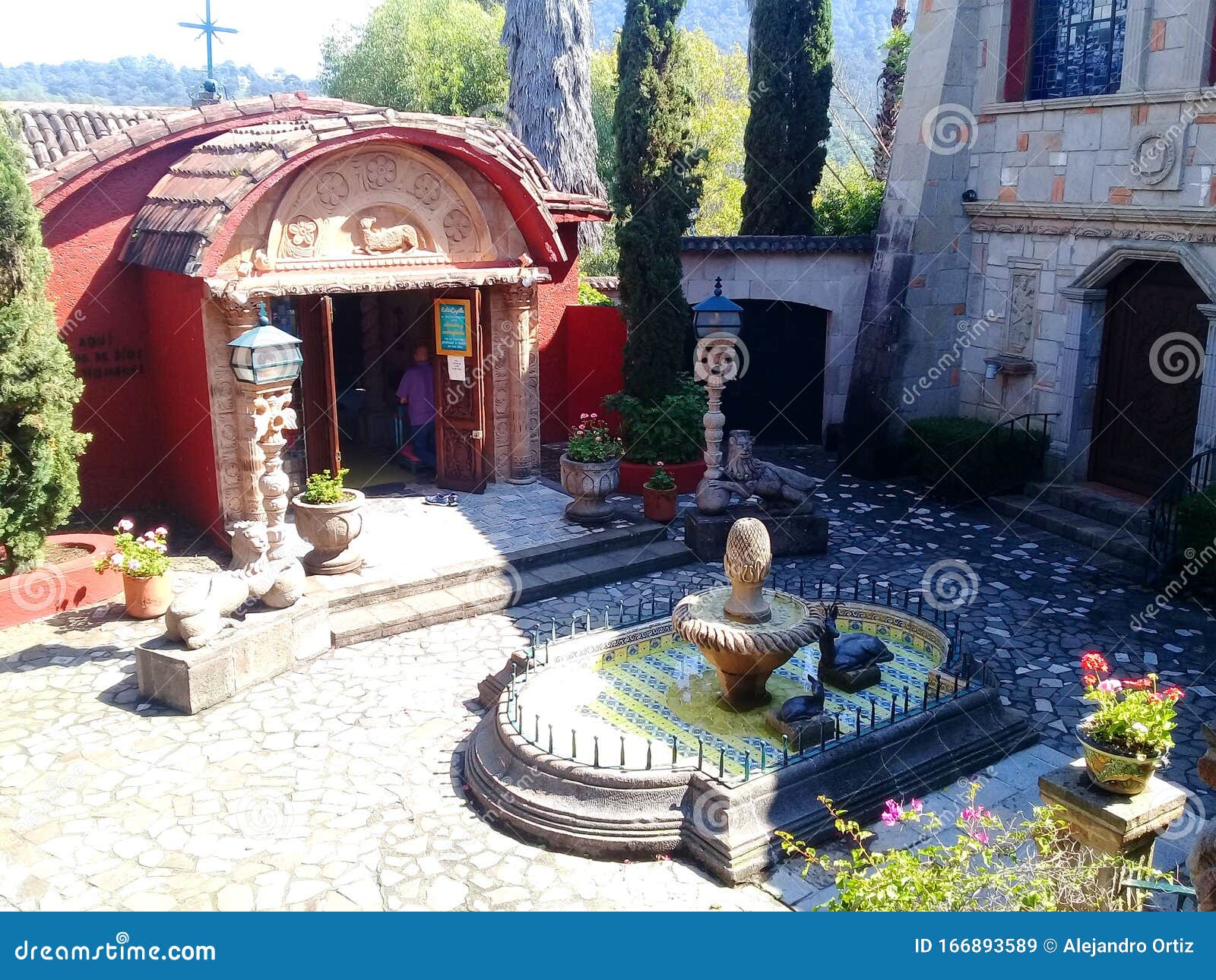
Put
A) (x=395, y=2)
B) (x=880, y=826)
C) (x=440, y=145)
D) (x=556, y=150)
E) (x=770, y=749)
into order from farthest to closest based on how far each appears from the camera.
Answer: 1. (x=395, y=2)
2. (x=556, y=150)
3. (x=440, y=145)
4. (x=770, y=749)
5. (x=880, y=826)

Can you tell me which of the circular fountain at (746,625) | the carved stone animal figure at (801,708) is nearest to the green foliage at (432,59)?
the circular fountain at (746,625)

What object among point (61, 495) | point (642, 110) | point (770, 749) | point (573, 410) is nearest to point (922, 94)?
point (642, 110)

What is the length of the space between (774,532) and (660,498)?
1.43 m

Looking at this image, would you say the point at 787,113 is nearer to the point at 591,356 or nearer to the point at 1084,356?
the point at 591,356

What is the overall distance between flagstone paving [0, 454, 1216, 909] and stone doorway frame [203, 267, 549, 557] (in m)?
1.77

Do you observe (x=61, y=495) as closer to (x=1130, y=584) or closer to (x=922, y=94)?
(x=1130, y=584)

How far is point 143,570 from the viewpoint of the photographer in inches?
420

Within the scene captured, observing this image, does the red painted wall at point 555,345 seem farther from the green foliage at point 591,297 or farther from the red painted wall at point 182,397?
the red painted wall at point 182,397

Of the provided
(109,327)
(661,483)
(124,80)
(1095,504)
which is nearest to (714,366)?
(661,483)

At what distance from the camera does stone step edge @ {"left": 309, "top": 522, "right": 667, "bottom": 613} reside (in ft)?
36.2

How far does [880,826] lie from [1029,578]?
5.57 meters

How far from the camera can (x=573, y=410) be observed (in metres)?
17.2

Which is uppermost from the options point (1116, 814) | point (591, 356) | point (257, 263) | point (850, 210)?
point (850, 210)

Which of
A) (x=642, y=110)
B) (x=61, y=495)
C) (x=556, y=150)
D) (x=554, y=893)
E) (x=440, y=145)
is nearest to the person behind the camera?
(x=554, y=893)
